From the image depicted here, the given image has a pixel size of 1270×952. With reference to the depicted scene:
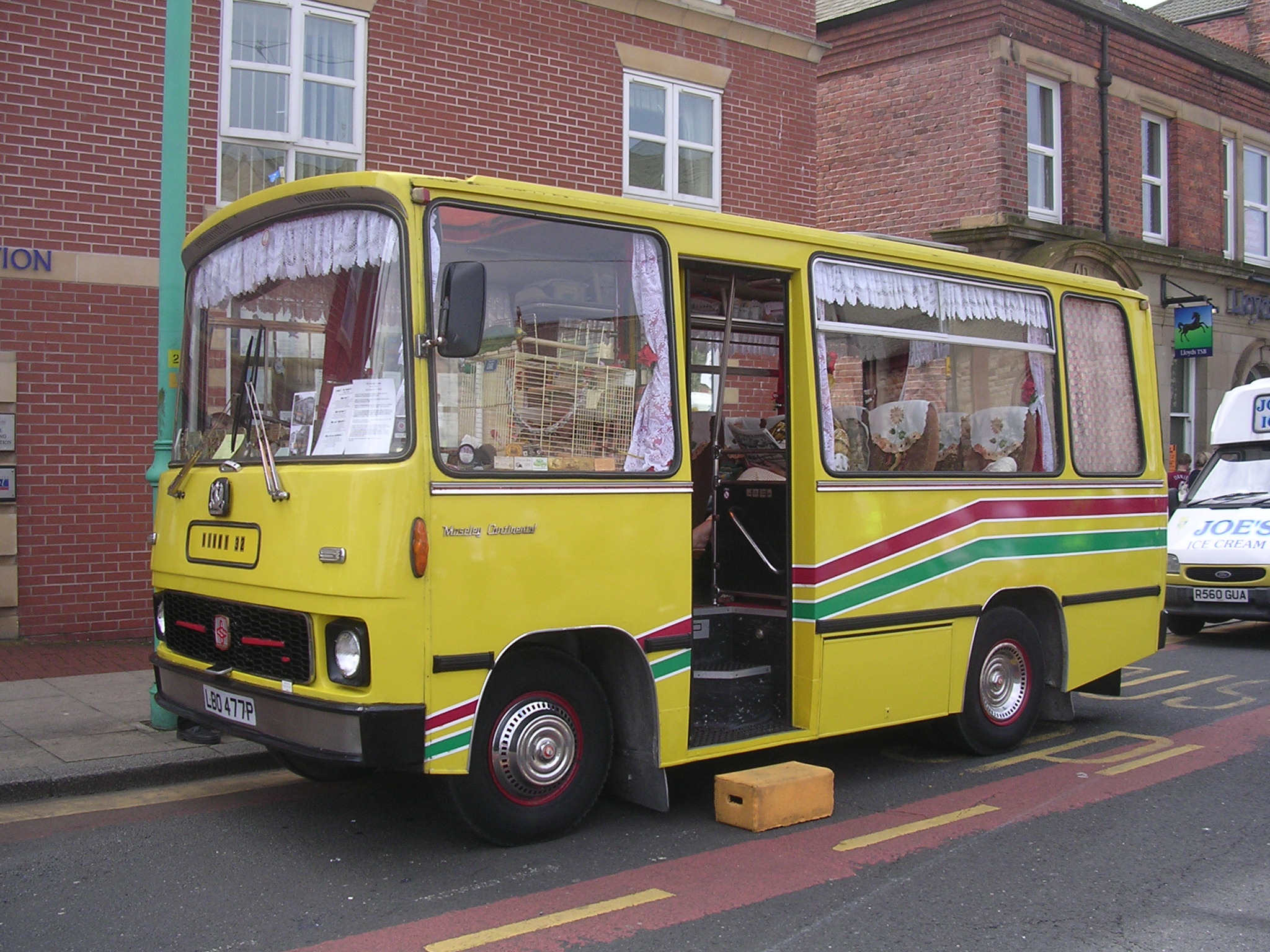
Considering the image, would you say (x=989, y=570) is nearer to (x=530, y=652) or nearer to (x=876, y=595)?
(x=876, y=595)

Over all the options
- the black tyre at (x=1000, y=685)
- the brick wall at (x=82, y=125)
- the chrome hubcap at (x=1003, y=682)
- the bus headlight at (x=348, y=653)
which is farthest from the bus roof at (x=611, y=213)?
the brick wall at (x=82, y=125)

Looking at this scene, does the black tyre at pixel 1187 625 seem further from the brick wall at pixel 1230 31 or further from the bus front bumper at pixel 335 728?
the brick wall at pixel 1230 31

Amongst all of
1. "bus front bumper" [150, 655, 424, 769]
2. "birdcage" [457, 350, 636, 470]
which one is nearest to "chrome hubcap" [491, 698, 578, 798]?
"bus front bumper" [150, 655, 424, 769]

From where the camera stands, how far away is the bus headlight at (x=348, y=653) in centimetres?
483

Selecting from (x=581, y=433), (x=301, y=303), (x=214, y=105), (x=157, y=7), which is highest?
(x=157, y=7)

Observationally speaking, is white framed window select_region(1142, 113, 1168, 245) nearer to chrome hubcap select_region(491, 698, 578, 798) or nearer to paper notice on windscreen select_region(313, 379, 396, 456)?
chrome hubcap select_region(491, 698, 578, 798)

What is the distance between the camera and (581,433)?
5.53 m

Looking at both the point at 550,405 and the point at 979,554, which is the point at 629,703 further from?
the point at 979,554

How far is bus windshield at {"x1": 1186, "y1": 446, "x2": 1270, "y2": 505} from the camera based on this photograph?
42.5ft

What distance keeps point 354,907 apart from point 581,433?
2166mm

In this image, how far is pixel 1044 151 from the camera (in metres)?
19.2

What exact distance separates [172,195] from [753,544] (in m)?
3.94

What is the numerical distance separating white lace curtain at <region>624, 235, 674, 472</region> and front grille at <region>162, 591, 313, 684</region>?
170cm

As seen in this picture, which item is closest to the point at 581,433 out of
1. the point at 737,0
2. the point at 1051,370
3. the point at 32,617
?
the point at 1051,370
